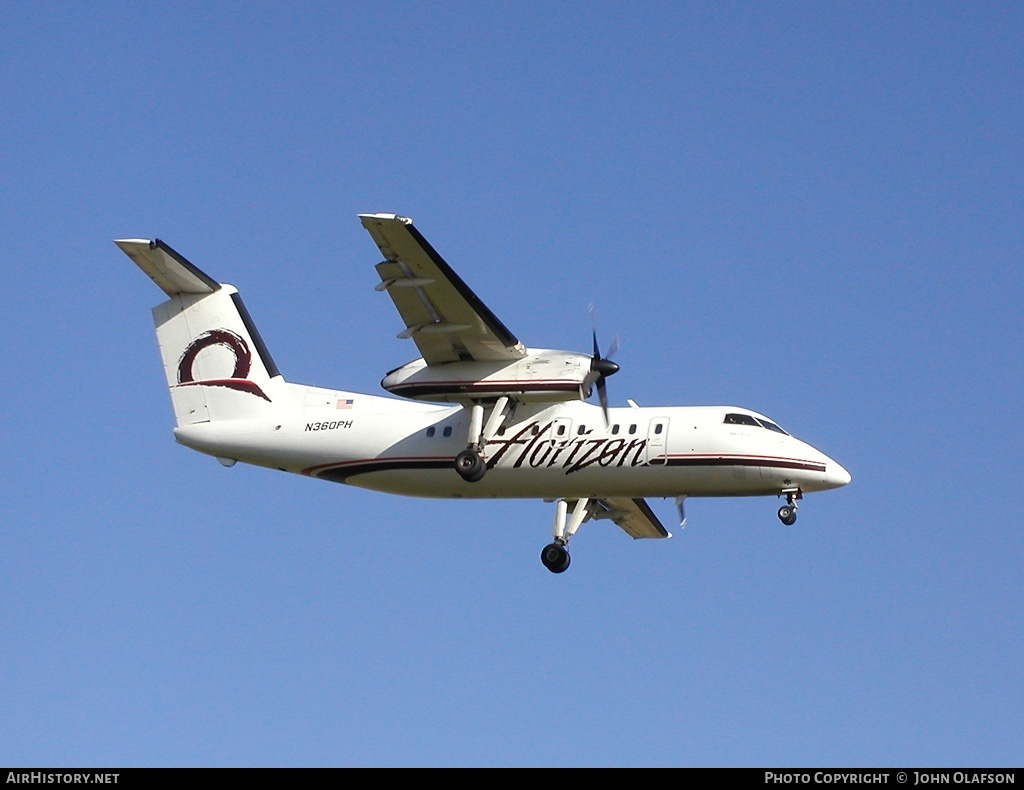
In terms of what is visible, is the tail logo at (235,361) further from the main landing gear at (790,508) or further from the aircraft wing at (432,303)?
the main landing gear at (790,508)

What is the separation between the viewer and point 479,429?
23594 mm

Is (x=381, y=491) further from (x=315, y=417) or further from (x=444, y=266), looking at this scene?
(x=444, y=266)

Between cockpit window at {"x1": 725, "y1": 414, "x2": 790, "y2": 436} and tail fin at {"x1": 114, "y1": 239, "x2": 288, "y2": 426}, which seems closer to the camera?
cockpit window at {"x1": 725, "y1": 414, "x2": 790, "y2": 436}

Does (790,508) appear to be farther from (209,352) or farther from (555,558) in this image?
(209,352)

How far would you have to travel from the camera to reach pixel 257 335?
25938mm

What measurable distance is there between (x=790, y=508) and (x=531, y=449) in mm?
4207

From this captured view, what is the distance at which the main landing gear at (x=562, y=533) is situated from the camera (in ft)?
81.5

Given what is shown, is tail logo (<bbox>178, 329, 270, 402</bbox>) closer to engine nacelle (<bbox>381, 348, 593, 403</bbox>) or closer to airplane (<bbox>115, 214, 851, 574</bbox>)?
airplane (<bbox>115, 214, 851, 574</bbox>)

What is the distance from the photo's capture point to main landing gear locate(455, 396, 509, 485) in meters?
23.3

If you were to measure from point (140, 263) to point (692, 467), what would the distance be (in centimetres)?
990

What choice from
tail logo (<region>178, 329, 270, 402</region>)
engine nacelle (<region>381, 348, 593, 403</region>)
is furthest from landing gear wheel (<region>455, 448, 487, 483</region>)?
tail logo (<region>178, 329, 270, 402</region>)

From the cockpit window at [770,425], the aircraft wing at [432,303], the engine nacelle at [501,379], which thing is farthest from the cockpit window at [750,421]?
the aircraft wing at [432,303]

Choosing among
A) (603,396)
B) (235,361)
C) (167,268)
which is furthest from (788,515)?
(167,268)

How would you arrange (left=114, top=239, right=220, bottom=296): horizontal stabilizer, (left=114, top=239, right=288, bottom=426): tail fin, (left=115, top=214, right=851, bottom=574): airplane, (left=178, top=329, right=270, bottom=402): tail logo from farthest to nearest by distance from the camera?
(left=178, top=329, right=270, bottom=402): tail logo < (left=114, top=239, right=288, bottom=426): tail fin < (left=114, top=239, right=220, bottom=296): horizontal stabilizer < (left=115, top=214, right=851, bottom=574): airplane
